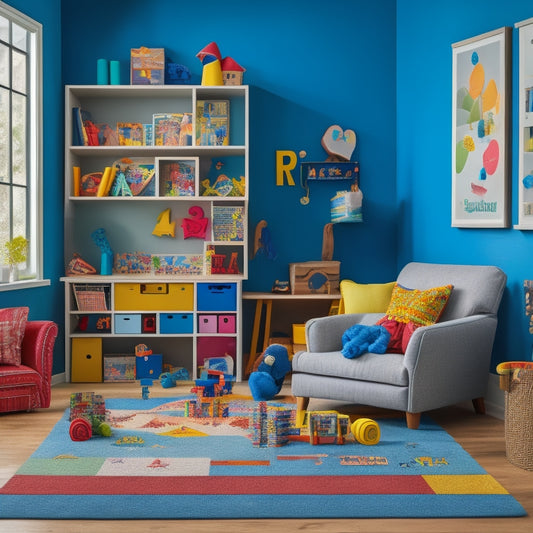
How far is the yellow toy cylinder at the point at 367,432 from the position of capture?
3.68 metres

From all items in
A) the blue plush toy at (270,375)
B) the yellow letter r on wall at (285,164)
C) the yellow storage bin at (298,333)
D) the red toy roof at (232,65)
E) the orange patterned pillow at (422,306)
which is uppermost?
the red toy roof at (232,65)

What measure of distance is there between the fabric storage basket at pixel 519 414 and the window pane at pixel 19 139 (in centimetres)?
341

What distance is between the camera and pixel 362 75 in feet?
18.9

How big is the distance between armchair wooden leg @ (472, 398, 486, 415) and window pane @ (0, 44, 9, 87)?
11.8ft

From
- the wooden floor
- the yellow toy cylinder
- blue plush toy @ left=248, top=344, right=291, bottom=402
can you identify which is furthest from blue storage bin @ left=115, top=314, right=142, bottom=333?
the yellow toy cylinder

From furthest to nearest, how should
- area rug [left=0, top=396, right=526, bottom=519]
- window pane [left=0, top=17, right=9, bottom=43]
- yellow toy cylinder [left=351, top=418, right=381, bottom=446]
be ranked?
window pane [left=0, top=17, right=9, bottom=43] < yellow toy cylinder [left=351, top=418, right=381, bottom=446] < area rug [left=0, top=396, right=526, bottom=519]

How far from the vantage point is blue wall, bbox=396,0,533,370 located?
14.1 feet

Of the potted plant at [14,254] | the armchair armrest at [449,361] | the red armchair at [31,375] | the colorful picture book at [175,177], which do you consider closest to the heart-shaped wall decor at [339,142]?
the colorful picture book at [175,177]

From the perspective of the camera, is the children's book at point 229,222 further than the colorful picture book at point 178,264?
No

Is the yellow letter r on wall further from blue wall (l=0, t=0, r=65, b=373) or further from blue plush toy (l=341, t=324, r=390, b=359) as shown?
blue plush toy (l=341, t=324, r=390, b=359)

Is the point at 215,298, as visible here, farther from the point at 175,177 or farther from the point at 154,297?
the point at 175,177

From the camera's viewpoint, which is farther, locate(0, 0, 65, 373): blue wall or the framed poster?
locate(0, 0, 65, 373): blue wall

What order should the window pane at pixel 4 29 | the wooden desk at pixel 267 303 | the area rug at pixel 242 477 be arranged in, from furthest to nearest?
the wooden desk at pixel 267 303
the window pane at pixel 4 29
the area rug at pixel 242 477

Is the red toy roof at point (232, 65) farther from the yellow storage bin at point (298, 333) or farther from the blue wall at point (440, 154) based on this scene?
the yellow storage bin at point (298, 333)
